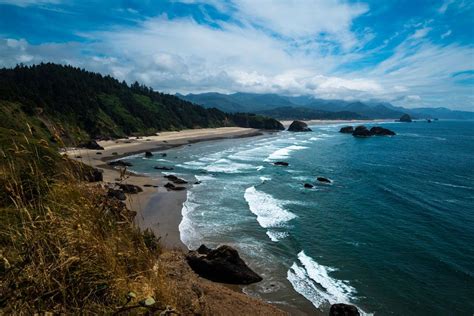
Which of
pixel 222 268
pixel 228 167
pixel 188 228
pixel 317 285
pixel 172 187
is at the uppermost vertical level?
pixel 222 268


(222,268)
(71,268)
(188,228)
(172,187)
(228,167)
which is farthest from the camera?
(228,167)

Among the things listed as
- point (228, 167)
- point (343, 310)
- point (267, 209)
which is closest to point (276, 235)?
point (267, 209)

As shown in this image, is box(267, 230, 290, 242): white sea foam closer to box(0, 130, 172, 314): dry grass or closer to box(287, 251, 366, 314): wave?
box(287, 251, 366, 314): wave

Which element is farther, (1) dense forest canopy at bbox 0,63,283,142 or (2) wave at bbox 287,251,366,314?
(1) dense forest canopy at bbox 0,63,283,142

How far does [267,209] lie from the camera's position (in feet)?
88.3

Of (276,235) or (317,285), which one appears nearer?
(317,285)

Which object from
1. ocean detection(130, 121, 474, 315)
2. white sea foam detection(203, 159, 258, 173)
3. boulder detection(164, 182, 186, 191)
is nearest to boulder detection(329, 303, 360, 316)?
ocean detection(130, 121, 474, 315)

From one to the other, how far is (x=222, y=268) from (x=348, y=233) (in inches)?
433

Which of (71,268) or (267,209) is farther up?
(71,268)

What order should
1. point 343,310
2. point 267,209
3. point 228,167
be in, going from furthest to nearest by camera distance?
point 228,167 → point 267,209 → point 343,310

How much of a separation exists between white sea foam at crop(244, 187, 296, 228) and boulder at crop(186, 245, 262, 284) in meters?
7.94

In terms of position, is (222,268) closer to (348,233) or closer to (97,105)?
(348,233)

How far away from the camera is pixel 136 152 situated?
63469 millimetres

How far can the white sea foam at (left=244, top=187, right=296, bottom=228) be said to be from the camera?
78.5 feet
